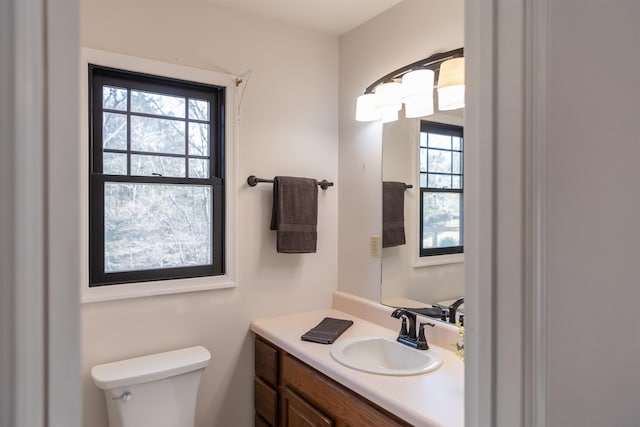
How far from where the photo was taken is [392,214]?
2084 millimetres

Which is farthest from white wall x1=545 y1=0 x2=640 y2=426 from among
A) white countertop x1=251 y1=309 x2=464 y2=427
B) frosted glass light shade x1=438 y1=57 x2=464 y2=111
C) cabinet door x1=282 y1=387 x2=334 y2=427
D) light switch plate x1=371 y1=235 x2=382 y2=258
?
light switch plate x1=371 y1=235 x2=382 y2=258

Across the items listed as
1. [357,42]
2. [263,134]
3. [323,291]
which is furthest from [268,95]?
[323,291]

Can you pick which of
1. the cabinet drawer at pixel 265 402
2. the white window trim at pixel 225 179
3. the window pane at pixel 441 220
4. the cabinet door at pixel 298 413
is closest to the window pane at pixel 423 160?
the window pane at pixel 441 220

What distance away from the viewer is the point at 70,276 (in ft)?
1.42

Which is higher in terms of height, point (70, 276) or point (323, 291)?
point (70, 276)

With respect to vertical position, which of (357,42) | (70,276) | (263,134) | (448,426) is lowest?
(448,426)

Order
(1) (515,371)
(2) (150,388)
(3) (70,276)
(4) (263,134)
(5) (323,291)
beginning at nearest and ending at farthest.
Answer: (3) (70,276)
(1) (515,371)
(2) (150,388)
(4) (263,134)
(5) (323,291)

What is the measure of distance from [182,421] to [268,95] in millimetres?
1719

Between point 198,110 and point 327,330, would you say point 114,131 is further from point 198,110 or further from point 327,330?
point 327,330

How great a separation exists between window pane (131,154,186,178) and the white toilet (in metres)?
0.88

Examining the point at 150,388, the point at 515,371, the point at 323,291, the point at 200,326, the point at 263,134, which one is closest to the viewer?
the point at 515,371

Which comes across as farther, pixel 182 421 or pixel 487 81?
pixel 182 421

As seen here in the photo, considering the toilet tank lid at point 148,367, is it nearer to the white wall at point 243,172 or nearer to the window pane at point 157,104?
the white wall at point 243,172

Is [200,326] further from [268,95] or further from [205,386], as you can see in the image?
[268,95]
